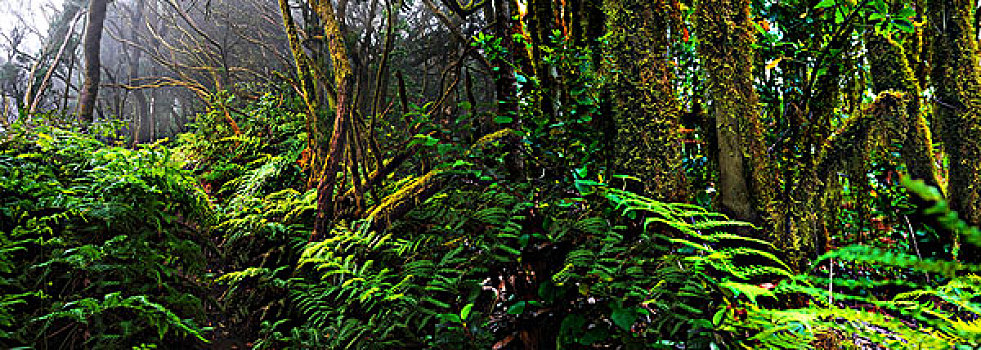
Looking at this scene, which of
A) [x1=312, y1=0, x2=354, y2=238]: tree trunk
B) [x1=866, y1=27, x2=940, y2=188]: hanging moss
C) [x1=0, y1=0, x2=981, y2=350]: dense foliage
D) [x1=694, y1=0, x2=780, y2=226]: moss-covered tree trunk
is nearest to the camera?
[x1=0, y1=0, x2=981, y2=350]: dense foliage

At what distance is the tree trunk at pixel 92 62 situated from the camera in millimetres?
6598

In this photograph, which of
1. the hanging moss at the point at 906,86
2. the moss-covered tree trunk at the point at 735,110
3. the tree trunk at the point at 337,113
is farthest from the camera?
the tree trunk at the point at 337,113

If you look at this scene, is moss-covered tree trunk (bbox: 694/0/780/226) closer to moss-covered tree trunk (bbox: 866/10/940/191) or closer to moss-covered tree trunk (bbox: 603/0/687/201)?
moss-covered tree trunk (bbox: 603/0/687/201)

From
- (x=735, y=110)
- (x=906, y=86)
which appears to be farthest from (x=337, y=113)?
(x=906, y=86)

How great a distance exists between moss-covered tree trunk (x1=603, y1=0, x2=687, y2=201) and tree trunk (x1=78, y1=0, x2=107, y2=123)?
7.55 metres

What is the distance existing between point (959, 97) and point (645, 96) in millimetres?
2230

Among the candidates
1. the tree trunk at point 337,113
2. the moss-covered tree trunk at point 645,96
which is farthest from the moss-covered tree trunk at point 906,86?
the tree trunk at point 337,113

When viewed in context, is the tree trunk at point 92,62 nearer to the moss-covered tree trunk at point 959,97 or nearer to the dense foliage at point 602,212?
the dense foliage at point 602,212

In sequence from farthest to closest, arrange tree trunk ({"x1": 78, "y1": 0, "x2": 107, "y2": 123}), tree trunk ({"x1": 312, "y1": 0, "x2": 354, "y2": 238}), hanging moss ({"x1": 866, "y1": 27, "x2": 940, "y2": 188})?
tree trunk ({"x1": 78, "y1": 0, "x2": 107, "y2": 123}) < tree trunk ({"x1": 312, "y1": 0, "x2": 354, "y2": 238}) < hanging moss ({"x1": 866, "y1": 27, "x2": 940, "y2": 188})

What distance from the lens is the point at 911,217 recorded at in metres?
3.34

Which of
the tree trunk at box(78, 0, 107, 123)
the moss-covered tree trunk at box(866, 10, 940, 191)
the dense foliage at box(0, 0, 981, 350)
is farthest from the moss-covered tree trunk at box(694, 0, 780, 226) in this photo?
the tree trunk at box(78, 0, 107, 123)

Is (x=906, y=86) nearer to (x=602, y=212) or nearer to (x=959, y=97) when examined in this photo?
(x=959, y=97)

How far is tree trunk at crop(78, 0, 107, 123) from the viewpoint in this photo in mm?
6598

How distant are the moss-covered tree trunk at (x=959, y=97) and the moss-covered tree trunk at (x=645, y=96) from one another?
1.98 meters
